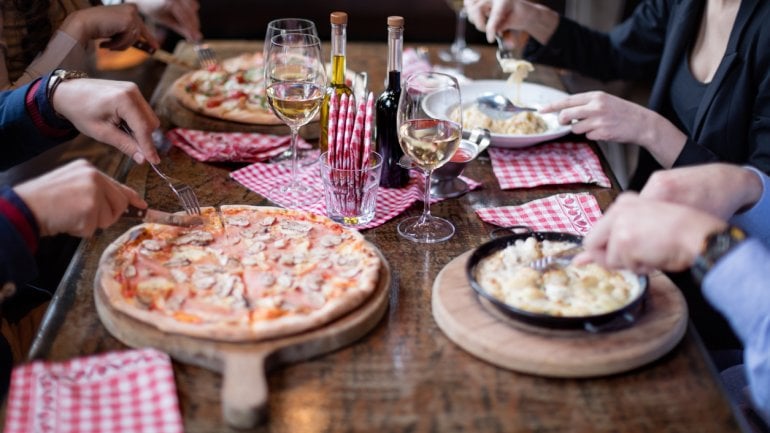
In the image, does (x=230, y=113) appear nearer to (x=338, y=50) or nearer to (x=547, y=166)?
(x=338, y=50)

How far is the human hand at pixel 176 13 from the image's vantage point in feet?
8.13

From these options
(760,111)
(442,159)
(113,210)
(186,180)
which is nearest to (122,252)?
(113,210)

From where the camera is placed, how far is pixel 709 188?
1446 mm

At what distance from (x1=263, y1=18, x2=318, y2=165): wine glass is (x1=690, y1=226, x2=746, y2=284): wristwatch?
3.44ft

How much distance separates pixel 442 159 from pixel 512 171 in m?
0.39

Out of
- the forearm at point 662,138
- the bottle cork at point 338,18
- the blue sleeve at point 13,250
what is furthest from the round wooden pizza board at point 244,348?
the forearm at point 662,138

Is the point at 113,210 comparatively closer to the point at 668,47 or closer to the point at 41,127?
the point at 41,127

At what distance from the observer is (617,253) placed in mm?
1260

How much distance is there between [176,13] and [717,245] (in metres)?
1.86

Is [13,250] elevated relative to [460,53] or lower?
elevated


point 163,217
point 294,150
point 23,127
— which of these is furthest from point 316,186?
point 23,127

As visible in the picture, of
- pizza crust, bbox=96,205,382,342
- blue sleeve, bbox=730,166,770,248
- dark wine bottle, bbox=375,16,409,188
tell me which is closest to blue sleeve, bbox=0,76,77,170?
pizza crust, bbox=96,205,382,342

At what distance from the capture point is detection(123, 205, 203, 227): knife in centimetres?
146

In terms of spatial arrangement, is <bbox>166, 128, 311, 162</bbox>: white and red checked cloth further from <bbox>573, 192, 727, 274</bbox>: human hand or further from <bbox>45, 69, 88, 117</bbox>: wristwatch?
<bbox>573, 192, 727, 274</bbox>: human hand
